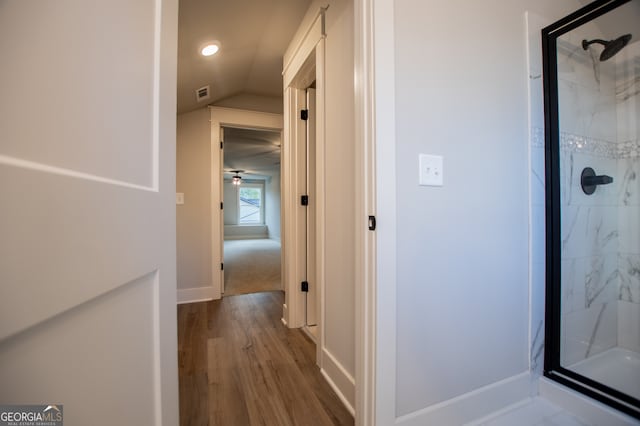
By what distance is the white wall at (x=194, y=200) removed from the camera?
2840mm

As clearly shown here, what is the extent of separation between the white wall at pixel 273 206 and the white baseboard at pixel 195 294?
662 cm

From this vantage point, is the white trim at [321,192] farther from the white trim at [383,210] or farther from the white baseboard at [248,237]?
the white baseboard at [248,237]

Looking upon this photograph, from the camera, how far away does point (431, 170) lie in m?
1.09

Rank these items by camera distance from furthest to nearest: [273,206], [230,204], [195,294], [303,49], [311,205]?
1. [230,204]
2. [273,206]
3. [195,294]
4. [311,205]
5. [303,49]

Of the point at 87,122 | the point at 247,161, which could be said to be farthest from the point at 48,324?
the point at 247,161

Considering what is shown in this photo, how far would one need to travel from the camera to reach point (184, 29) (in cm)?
166

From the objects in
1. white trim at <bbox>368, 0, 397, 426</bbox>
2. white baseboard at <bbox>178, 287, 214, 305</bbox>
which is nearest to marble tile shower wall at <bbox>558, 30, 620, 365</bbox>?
white trim at <bbox>368, 0, 397, 426</bbox>

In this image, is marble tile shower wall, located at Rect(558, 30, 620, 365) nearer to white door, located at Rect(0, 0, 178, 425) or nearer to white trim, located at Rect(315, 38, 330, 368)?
white trim, located at Rect(315, 38, 330, 368)

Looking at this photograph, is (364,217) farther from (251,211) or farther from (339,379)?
(251,211)

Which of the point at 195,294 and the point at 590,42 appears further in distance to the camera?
the point at 195,294

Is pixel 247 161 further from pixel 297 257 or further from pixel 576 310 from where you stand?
pixel 576 310

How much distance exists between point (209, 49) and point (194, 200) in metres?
1.58

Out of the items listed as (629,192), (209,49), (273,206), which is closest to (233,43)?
(209,49)

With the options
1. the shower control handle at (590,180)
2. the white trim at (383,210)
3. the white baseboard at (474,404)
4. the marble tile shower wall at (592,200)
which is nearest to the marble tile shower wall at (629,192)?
the marble tile shower wall at (592,200)
